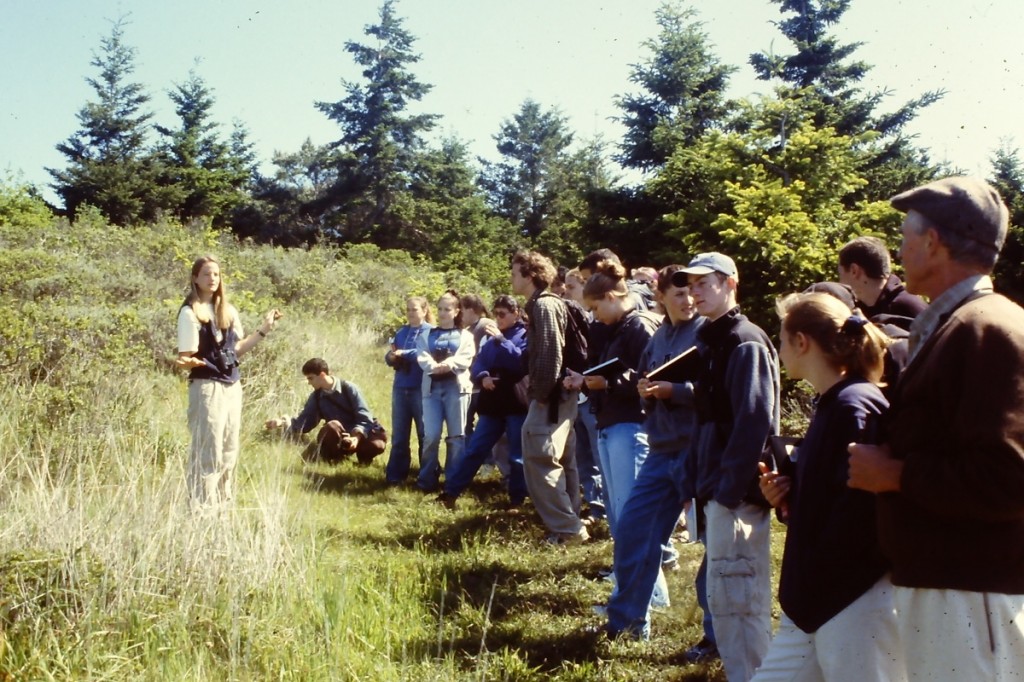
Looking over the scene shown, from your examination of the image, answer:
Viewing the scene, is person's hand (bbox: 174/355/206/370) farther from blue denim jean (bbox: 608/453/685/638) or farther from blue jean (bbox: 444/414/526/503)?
blue denim jean (bbox: 608/453/685/638)

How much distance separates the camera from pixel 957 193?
7.70 feet

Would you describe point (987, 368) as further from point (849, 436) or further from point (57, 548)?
point (57, 548)

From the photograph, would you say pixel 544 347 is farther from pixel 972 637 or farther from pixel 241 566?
pixel 972 637

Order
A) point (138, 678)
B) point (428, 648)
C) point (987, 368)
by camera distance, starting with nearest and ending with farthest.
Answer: point (987, 368), point (138, 678), point (428, 648)

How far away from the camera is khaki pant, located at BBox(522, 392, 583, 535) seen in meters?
6.27

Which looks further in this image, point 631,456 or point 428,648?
point 631,456

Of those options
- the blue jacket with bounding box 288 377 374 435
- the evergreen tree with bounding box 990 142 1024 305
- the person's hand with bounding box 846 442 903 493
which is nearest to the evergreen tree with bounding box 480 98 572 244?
the evergreen tree with bounding box 990 142 1024 305

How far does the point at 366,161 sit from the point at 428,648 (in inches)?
1556

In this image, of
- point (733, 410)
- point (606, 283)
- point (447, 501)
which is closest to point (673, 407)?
point (733, 410)

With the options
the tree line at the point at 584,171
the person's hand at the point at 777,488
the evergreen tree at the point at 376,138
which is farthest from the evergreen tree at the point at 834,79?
the person's hand at the point at 777,488

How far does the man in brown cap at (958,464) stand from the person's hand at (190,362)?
17.0 feet

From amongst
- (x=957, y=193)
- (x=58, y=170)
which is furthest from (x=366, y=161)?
(x=957, y=193)

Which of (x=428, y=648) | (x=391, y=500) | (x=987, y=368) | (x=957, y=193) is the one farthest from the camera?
(x=391, y=500)

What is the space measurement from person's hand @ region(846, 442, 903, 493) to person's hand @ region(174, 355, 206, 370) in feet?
16.9
